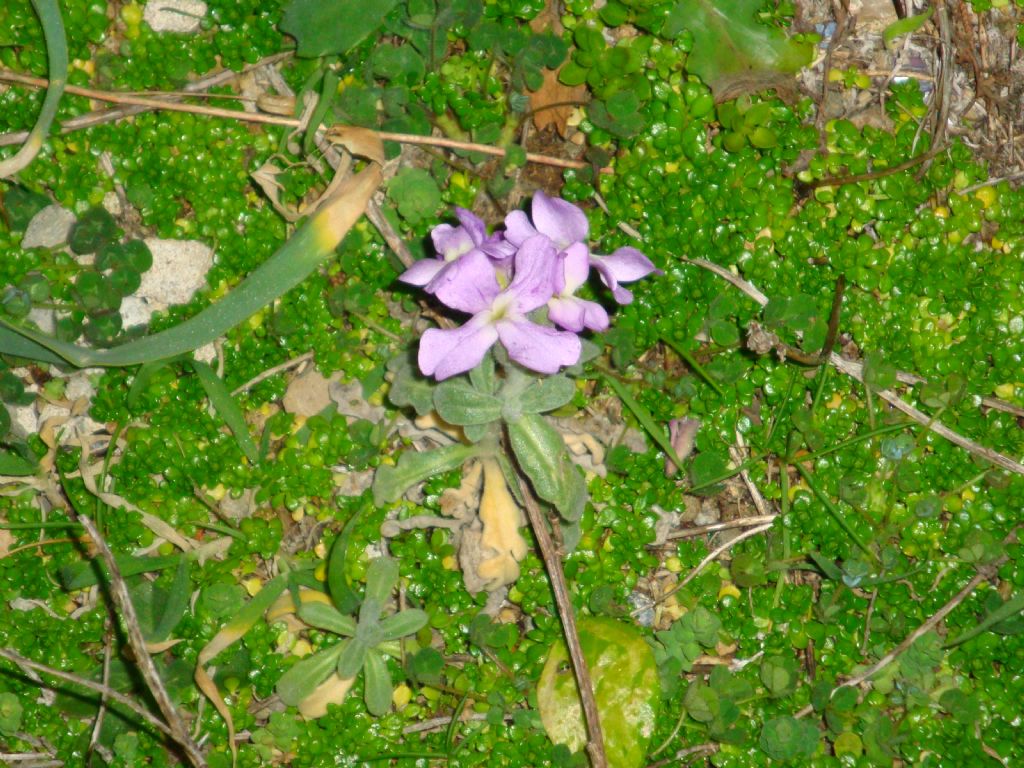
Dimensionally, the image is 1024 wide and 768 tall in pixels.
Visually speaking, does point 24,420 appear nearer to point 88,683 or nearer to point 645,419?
point 88,683

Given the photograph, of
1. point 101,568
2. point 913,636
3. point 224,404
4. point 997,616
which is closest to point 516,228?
point 224,404

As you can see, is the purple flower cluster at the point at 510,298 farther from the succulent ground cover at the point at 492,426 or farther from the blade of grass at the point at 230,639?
the blade of grass at the point at 230,639

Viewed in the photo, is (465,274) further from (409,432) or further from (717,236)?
(717,236)

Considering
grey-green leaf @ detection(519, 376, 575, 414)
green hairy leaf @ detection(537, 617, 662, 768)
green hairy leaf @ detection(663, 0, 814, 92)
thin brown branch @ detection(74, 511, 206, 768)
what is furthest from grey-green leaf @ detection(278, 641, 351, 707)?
green hairy leaf @ detection(663, 0, 814, 92)

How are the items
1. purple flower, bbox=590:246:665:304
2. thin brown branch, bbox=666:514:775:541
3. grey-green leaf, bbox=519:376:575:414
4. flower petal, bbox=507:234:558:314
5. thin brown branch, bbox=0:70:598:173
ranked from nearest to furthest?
flower petal, bbox=507:234:558:314 → purple flower, bbox=590:246:665:304 → grey-green leaf, bbox=519:376:575:414 → thin brown branch, bbox=0:70:598:173 → thin brown branch, bbox=666:514:775:541

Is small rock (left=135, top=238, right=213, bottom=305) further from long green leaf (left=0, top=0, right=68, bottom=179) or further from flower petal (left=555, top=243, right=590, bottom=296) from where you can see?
flower petal (left=555, top=243, right=590, bottom=296)

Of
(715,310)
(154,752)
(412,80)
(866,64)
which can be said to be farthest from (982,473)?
(154,752)
